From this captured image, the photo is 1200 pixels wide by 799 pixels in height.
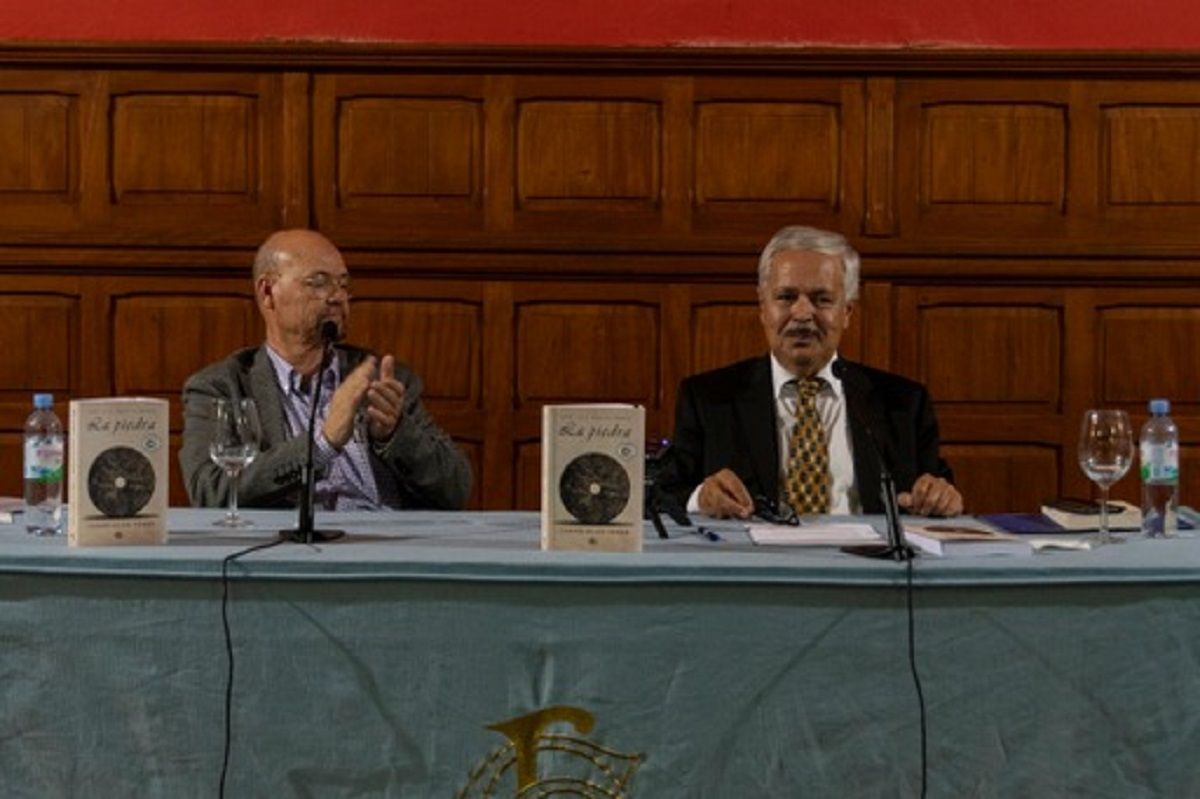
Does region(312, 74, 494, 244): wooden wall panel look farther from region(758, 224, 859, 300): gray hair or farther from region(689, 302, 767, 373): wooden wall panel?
region(758, 224, 859, 300): gray hair

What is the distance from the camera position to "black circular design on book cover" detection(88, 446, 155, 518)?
2.26m

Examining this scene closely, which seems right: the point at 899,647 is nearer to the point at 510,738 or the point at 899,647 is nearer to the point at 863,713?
the point at 863,713

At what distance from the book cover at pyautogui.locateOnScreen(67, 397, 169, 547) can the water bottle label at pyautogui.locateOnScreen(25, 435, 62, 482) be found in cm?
31

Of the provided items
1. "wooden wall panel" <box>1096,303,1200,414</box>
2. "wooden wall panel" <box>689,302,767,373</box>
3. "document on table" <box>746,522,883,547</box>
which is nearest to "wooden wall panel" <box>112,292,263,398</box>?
"wooden wall panel" <box>689,302,767,373</box>

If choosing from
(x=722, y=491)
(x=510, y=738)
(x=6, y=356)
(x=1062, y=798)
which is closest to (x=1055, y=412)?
(x=722, y=491)

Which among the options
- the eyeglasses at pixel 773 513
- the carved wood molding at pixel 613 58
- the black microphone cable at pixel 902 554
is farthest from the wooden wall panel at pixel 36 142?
the black microphone cable at pixel 902 554

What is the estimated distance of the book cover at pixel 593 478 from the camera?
2.22 m

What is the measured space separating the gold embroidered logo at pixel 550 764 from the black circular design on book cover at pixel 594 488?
295 millimetres

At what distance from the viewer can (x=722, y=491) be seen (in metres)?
2.70

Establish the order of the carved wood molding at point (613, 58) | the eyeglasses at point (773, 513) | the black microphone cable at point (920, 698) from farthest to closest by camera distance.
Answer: the carved wood molding at point (613, 58) < the eyeglasses at point (773, 513) < the black microphone cable at point (920, 698)

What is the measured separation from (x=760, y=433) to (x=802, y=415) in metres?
0.09

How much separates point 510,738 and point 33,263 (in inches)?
112

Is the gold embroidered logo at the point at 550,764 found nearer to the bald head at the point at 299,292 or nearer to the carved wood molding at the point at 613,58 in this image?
the bald head at the point at 299,292

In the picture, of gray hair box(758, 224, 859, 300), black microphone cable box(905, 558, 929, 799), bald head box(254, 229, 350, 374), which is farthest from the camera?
bald head box(254, 229, 350, 374)
